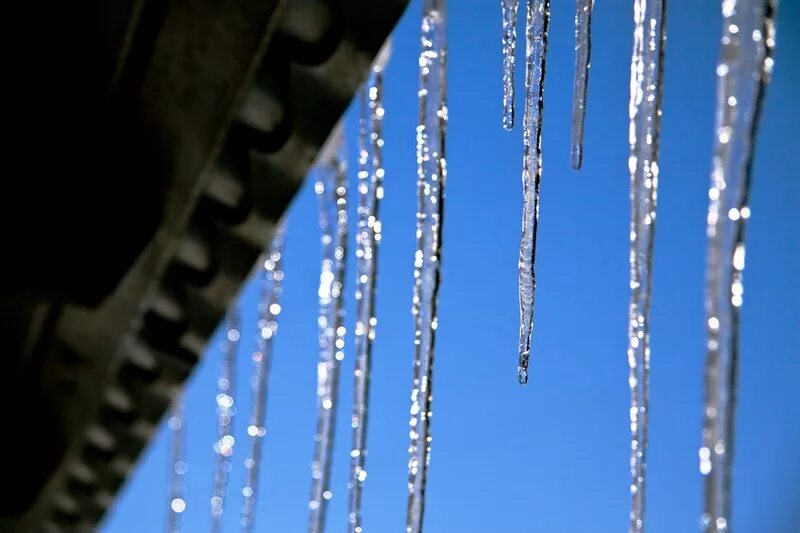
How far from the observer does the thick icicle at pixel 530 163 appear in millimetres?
1479

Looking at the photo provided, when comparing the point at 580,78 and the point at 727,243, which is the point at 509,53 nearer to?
the point at 580,78

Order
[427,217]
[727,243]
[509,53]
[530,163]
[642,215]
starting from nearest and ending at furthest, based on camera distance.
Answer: [727,243], [642,215], [427,217], [530,163], [509,53]

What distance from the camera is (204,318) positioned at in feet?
5.17

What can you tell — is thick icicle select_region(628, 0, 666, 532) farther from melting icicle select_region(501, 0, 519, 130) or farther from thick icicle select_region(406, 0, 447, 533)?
melting icicle select_region(501, 0, 519, 130)

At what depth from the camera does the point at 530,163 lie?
1519 mm

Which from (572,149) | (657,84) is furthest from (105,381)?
(657,84)

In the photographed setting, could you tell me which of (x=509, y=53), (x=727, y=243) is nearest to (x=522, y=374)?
(x=509, y=53)

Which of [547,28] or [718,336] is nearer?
[718,336]

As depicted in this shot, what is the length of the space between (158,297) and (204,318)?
0.31ft

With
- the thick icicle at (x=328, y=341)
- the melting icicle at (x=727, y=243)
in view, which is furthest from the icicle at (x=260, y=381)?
the melting icicle at (x=727, y=243)

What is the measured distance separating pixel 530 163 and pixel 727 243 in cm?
81

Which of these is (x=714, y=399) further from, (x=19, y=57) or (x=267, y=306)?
(x=267, y=306)

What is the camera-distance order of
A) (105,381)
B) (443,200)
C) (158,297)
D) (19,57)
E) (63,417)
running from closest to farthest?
(19,57), (443,200), (158,297), (105,381), (63,417)

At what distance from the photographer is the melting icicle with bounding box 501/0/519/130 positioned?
163 centimetres
